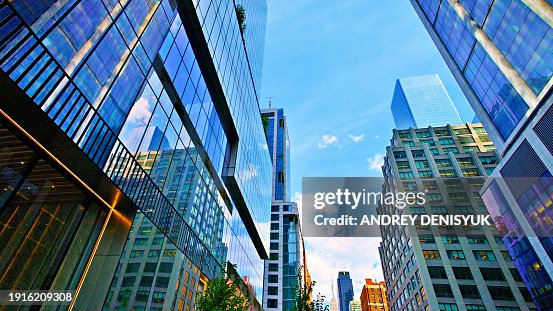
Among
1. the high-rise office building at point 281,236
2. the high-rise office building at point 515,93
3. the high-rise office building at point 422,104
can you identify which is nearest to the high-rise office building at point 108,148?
the high-rise office building at point 515,93

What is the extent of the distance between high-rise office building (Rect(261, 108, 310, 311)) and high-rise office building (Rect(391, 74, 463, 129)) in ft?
254

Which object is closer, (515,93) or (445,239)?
(515,93)

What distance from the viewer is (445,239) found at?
205 feet

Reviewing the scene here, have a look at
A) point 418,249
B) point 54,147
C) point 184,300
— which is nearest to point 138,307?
point 184,300

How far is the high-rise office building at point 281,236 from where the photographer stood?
→ 2923 inches

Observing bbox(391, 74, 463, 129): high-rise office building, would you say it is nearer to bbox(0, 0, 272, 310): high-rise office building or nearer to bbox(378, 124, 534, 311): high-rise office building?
bbox(378, 124, 534, 311): high-rise office building

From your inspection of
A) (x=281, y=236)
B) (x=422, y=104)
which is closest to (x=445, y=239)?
(x=281, y=236)

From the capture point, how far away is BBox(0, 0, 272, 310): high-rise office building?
7594 mm

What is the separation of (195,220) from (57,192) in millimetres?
9925

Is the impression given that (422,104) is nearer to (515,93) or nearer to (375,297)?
(375,297)

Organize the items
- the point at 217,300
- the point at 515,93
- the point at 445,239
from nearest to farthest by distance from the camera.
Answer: the point at 217,300, the point at 515,93, the point at 445,239

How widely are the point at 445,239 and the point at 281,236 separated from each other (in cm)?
4413

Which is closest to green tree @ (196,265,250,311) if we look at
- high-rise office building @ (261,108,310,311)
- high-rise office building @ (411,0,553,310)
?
high-rise office building @ (411,0,553,310)

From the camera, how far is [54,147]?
8.52m
